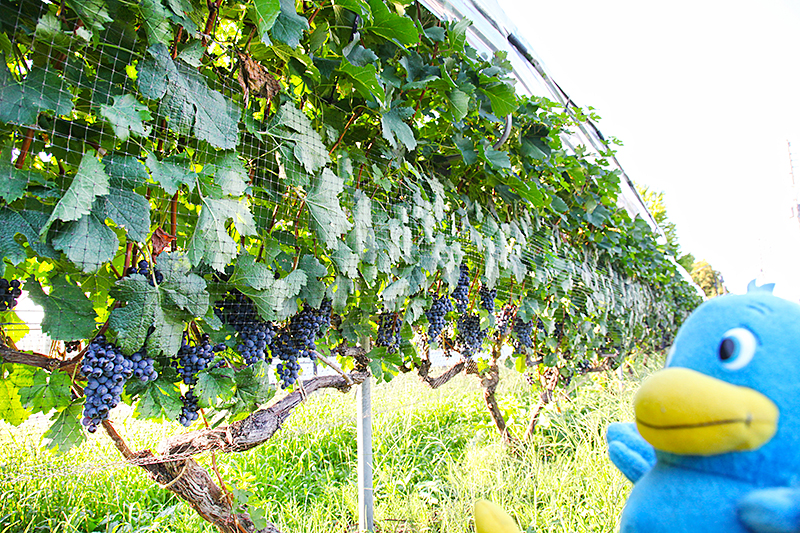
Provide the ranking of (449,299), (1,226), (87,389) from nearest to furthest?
1. (1,226)
2. (87,389)
3. (449,299)

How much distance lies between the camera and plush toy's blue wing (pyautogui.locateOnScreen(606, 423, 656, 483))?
21.2 inches

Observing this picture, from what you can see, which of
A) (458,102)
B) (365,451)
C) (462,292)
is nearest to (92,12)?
(458,102)

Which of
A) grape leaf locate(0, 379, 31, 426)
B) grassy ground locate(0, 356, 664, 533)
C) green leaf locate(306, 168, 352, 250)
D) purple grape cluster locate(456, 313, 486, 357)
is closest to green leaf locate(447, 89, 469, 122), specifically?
green leaf locate(306, 168, 352, 250)

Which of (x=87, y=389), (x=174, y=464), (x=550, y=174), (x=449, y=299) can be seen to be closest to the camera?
(x=87, y=389)

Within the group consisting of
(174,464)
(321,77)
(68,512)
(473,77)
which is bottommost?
(68,512)

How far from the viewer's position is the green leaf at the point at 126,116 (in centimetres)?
68

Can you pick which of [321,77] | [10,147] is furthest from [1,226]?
[321,77]

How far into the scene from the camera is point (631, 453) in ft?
1.80

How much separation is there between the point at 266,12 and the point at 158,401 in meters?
0.72

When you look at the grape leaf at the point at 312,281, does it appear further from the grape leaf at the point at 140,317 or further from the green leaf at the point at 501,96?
the green leaf at the point at 501,96

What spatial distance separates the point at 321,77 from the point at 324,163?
205 mm

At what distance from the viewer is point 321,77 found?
1.04 meters

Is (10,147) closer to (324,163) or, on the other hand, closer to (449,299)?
(324,163)

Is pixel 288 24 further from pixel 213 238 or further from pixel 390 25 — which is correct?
pixel 213 238
